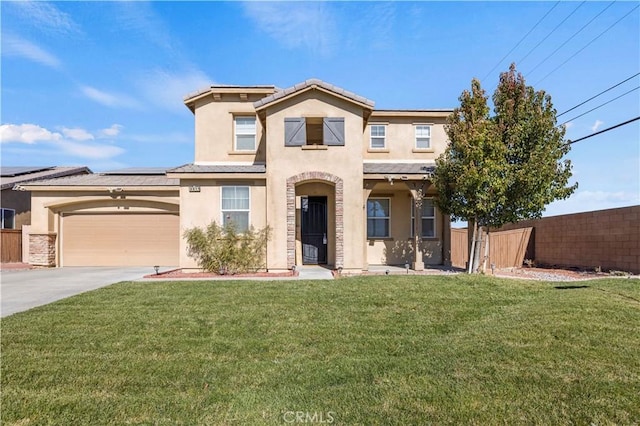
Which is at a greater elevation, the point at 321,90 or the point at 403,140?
the point at 321,90

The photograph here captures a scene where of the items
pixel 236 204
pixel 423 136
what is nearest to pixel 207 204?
pixel 236 204

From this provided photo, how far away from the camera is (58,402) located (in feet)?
12.2

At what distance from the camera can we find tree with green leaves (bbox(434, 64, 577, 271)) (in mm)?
11367

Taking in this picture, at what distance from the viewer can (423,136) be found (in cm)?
1656

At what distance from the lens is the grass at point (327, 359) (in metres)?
3.53

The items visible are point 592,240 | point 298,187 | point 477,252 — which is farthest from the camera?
point 592,240

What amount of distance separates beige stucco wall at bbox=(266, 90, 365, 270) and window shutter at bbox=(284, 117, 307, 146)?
0.48ft

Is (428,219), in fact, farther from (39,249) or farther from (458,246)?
(39,249)

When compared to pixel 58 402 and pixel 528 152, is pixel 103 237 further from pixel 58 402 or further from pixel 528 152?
pixel 528 152

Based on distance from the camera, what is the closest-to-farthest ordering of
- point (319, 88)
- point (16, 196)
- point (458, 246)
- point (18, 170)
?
1. point (319, 88)
2. point (458, 246)
3. point (16, 196)
4. point (18, 170)

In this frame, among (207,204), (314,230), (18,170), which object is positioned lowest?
(314,230)

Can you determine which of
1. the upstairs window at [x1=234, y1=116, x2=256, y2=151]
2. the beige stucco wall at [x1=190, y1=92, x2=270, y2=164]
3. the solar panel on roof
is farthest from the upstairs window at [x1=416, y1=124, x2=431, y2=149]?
the solar panel on roof

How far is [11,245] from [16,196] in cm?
342

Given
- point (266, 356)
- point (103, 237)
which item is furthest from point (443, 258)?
point (103, 237)
